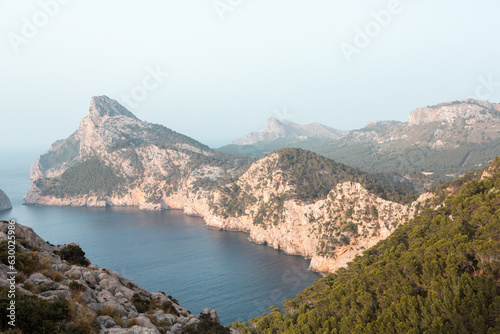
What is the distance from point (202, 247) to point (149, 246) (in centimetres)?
1709

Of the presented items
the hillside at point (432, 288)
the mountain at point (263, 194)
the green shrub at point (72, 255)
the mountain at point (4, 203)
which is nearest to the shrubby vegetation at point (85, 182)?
the mountain at point (263, 194)

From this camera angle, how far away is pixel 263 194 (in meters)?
116

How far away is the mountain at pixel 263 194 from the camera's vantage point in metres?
77.9

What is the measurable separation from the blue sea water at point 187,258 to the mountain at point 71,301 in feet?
137

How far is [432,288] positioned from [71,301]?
88.6 ft

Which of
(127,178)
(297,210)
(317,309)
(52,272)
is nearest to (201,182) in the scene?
(127,178)

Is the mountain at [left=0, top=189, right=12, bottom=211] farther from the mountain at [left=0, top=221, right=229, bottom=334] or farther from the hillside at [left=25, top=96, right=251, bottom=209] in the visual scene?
the mountain at [left=0, top=221, right=229, bottom=334]

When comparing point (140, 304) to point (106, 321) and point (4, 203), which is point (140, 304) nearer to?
point (106, 321)

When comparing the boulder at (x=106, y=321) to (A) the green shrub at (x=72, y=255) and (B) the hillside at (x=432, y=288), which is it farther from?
(B) the hillside at (x=432, y=288)

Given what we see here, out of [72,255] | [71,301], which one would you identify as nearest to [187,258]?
[72,255]

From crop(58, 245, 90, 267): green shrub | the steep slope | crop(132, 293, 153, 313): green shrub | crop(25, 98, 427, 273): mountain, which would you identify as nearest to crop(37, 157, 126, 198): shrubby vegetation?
crop(25, 98, 427, 273): mountain

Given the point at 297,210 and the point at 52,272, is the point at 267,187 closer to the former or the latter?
the point at 297,210

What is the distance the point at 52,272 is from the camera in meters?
16.1

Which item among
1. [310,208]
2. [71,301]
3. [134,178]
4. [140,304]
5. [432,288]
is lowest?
[310,208]
